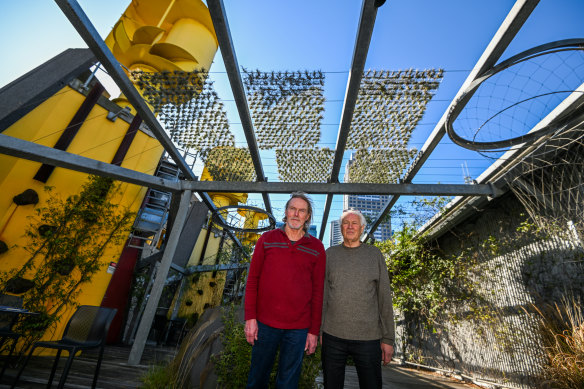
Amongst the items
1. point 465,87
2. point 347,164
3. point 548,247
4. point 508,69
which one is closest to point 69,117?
point 347,164

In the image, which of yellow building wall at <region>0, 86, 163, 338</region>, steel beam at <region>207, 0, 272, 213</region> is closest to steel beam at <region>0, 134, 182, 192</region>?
yellow building wall at <region>0, 86, 163, 338</region>

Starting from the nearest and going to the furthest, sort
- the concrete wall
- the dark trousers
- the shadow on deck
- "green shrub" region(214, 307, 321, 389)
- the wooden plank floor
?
the dark trousers
"green shrub" region(214, 307, 321, 389)
the shadow on deck
the concrete wall
the wooden plank floor

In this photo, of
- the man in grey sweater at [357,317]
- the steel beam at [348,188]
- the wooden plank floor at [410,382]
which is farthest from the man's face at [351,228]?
the wooden plank floor at [410,382]

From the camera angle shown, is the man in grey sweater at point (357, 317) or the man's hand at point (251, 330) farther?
the man in grey sweater at point (357, 317)

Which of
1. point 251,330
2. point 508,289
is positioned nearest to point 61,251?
point 251,330

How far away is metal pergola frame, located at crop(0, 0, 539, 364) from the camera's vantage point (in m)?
2.67

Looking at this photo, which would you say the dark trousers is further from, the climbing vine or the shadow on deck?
the climbing vine

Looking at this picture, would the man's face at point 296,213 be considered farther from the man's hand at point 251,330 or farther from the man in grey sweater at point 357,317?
the man's hand at point 251,330

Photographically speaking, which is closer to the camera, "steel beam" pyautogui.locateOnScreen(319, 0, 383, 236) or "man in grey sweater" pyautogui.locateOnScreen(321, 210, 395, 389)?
"man in grey sweater" pyautogui.locateOnScreen(321, 210, 395, 389)

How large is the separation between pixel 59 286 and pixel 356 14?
7.21 metres

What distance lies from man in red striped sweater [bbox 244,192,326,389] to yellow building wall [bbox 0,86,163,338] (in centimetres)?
602

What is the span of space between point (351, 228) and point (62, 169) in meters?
6.69

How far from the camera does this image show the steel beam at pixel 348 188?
205 inches

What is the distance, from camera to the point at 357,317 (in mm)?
1798
